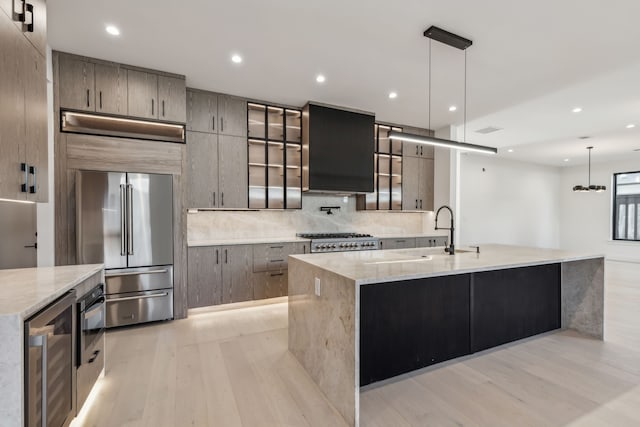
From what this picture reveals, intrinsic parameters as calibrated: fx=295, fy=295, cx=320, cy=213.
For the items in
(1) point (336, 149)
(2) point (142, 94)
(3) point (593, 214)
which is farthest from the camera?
(3) point (593, 214)

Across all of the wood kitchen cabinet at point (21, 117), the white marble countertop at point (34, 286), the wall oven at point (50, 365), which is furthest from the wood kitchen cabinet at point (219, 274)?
the wall oven at point (50, 365)

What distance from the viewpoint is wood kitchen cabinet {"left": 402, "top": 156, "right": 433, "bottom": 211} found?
5492 millimetres

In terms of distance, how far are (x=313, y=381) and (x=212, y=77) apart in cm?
347

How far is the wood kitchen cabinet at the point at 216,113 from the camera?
3893 mm

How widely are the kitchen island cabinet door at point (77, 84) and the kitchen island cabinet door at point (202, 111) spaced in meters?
1.02

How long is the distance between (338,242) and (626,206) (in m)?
9.26

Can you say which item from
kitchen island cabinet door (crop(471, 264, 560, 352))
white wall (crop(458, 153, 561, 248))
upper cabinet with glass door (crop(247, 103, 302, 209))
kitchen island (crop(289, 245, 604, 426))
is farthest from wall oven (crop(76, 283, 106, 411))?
white wall (crop(458, 153, 561, 248))

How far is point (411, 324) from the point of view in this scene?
2320 mm

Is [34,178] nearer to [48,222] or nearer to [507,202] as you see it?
[48,222]

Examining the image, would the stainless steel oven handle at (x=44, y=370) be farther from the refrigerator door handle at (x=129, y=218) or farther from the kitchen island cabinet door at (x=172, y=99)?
the kitchen island cabinet door at (x=172, y=99)

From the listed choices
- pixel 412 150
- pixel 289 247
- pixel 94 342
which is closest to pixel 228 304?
pixel 289 247

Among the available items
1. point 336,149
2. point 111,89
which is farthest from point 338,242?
point 111,89

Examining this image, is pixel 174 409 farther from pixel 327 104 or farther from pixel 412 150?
pixel 412 150

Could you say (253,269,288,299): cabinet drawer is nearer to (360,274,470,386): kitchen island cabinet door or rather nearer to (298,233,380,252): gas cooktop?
(298,233,380,252): gas cooktop
